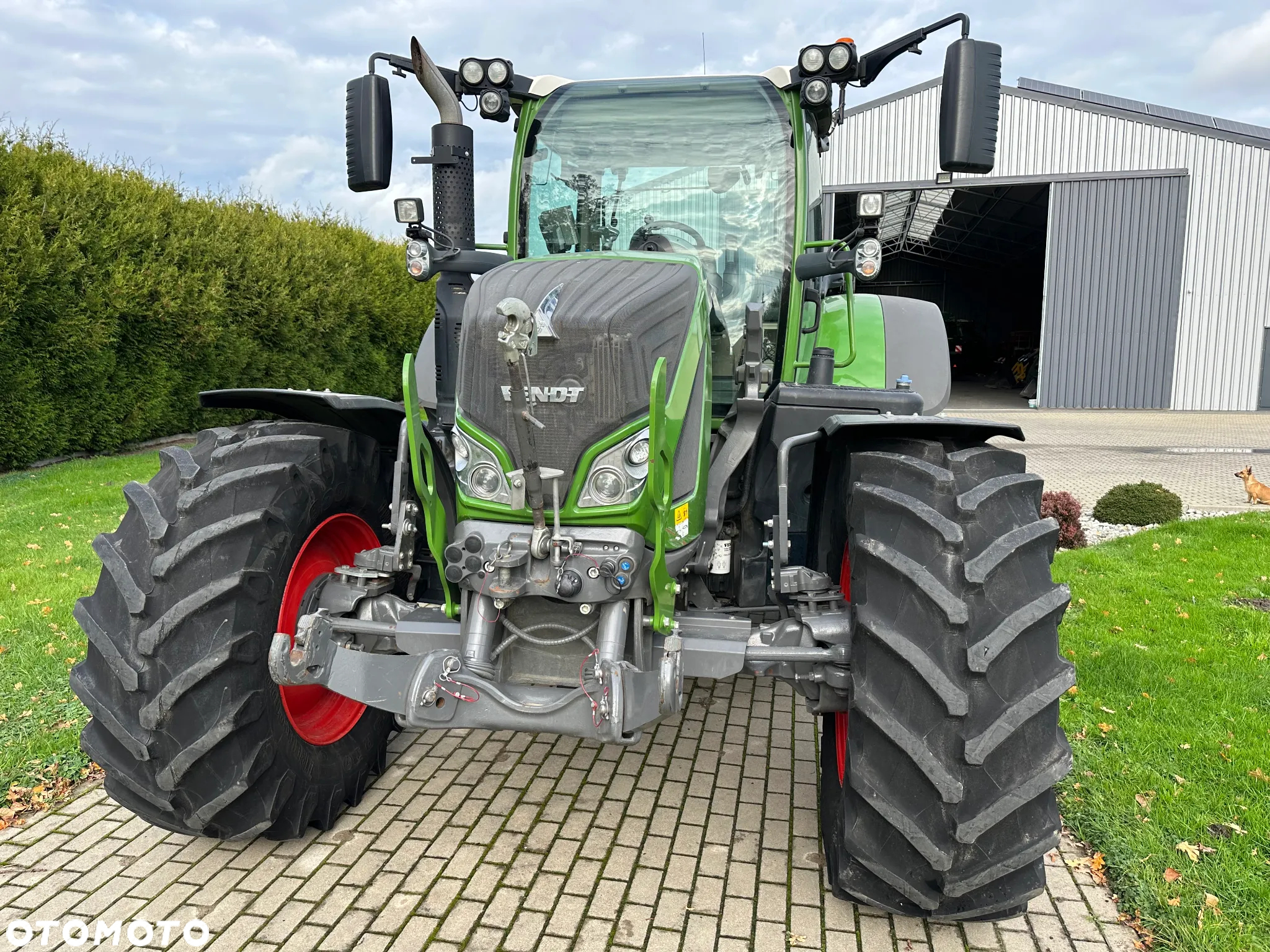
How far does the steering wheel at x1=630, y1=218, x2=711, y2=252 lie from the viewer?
12.2 feet

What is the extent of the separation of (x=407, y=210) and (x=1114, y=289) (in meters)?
21.1

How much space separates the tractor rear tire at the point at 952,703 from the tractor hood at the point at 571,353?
0.77 m

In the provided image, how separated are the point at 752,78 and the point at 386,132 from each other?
1.49m

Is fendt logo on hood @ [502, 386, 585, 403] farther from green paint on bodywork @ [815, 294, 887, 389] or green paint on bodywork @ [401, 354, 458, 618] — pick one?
green paint on bodywork @ [815, 294, 887, 389]

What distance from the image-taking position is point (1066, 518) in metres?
7.73

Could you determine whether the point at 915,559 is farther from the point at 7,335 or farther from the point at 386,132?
the point at 7,335

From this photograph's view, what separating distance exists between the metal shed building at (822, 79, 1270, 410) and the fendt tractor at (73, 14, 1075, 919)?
18236 millimetres

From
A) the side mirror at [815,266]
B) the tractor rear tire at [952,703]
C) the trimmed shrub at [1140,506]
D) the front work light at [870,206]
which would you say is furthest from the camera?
the trimmed shrub at [1140,506]

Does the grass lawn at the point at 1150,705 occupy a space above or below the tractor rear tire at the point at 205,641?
below

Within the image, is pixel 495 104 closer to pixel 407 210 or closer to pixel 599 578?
pixel 407 210

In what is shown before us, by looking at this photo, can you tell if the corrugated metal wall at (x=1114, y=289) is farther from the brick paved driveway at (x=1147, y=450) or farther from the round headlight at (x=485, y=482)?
the round headlight at (x=485, y=482)

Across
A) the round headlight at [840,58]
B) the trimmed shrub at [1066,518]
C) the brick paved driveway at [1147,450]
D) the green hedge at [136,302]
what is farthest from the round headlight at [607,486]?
the green hedge at [136,302]

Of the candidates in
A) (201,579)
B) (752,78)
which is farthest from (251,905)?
(752,78)

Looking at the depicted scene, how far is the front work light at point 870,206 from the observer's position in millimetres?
3351
